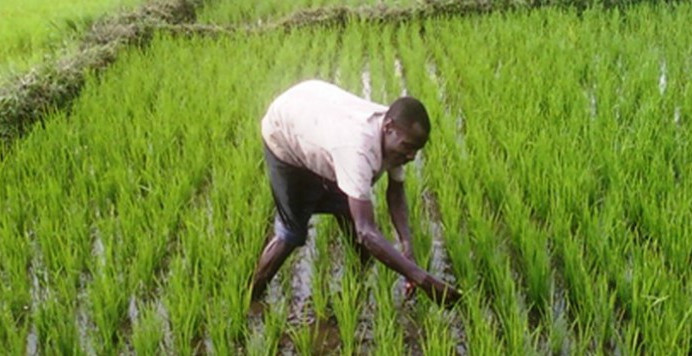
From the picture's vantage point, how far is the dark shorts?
2.67 m

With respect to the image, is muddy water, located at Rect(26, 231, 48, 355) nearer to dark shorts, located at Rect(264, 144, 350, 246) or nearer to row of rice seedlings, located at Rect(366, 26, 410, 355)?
dark shorts, located at Rect(264, 144, 350, 246)

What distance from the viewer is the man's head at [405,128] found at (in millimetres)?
2133

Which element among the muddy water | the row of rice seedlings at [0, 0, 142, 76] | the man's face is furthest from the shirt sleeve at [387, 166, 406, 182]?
the row of rice seedlings at [0, 0, 142, 76]

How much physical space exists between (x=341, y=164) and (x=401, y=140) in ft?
0.60

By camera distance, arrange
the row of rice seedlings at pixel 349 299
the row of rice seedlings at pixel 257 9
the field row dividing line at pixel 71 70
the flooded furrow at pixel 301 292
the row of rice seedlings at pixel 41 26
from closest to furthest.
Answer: the row of rice seedlings at pixel 349 299 → the flooded furrow at pixel 301 292 → the field row dividing line at pixel 71 70 → the row of rice seedlings at pixel 41 26 → the row of rice seedlings at pixel 257 9

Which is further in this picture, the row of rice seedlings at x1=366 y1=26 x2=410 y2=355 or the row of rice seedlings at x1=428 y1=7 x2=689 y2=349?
the row of rice seedlings at x1=428 y1=7 x2=689 y2=349

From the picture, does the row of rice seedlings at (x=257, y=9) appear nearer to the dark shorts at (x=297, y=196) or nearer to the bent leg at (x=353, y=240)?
the bent leg at (x=353, y=240)

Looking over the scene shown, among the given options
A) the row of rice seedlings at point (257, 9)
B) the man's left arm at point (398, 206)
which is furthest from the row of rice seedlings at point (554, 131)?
the row of rice seedlings at point (257, 9)

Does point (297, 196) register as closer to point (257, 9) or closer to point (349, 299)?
point (349, 299)

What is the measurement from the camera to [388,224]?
3.19 m

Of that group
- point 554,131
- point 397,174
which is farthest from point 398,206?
point 554,131

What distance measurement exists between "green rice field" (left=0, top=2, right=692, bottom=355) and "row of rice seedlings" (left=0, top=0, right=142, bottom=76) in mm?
1788

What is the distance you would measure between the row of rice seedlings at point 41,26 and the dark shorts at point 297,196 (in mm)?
3990

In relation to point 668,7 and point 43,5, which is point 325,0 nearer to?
point 43,5
